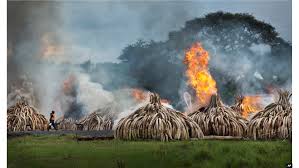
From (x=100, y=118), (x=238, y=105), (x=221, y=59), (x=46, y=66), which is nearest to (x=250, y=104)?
(x=238, y=105)

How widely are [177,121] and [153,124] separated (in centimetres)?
16

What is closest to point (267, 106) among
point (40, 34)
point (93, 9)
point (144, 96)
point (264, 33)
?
point (264, 33)

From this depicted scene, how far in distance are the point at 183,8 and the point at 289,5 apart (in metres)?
0.73

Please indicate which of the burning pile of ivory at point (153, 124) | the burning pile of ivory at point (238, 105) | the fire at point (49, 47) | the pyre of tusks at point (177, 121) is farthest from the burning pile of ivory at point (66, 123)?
the burning pile of ivory at point (238, 105)

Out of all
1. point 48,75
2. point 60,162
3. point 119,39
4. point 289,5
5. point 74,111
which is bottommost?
point 60,162

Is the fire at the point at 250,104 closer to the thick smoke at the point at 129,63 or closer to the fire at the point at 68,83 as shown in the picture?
the thick smoke at the point at 129,63

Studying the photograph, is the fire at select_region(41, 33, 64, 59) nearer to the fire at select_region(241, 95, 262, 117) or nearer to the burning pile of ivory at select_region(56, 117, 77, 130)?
the burning pile of ivory at select_region(56, 117, 77, 130)

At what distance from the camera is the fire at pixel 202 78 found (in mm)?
3848

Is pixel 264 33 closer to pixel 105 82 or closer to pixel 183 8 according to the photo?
pixel 183 8

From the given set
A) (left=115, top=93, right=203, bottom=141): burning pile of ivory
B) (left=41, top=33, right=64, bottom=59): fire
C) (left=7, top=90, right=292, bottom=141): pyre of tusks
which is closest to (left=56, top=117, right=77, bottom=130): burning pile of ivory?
(left=7, top=90, right=292, bottom=141): pyre of tusks

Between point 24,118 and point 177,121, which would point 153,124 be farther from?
point 24,118

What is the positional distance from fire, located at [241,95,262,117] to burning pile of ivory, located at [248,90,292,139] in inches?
1.6

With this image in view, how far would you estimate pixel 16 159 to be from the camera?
371cm

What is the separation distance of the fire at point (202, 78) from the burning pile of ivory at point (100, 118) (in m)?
0.56
